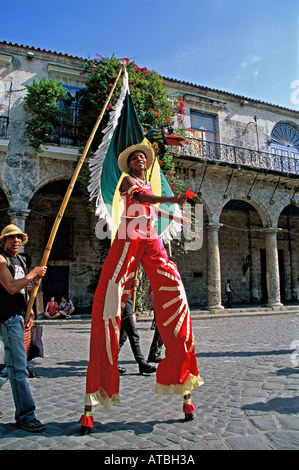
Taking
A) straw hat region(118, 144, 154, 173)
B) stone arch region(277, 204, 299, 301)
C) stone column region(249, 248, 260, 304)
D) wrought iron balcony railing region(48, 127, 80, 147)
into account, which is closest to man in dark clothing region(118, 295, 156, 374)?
straw hat region(118, 144, 154, 173)

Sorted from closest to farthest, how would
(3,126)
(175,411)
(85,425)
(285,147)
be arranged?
(85,425) < (175,411) < (3,126) < (285,147)

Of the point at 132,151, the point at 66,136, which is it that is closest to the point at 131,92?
the point at 66,136

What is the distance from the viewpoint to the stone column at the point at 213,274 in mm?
14680

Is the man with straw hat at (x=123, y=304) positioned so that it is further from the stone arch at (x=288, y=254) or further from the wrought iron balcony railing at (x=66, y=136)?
the stone arch at (x=288, y=254)

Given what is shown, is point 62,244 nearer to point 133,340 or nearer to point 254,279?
point 254,279

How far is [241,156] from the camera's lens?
1667 centimetres

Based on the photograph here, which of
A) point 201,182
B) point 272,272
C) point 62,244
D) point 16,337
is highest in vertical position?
point 201,182

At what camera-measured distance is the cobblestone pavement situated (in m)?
2.18

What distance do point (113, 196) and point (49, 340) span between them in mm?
4956

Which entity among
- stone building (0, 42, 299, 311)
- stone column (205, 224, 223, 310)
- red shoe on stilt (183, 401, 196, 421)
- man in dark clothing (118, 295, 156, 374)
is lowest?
red shoe on stilt (183, 401, 196, 421)

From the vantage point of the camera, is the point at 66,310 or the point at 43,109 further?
the point at 66,310

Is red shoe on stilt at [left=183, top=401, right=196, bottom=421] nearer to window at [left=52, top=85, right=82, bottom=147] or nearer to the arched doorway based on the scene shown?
window at [left=52, top=85, right=82, bottom=147]

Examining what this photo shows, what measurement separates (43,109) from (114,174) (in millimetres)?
9615

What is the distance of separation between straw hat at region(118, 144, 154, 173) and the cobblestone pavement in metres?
2.06
